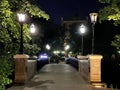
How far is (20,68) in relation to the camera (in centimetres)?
2166

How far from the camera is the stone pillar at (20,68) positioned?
69.5ft

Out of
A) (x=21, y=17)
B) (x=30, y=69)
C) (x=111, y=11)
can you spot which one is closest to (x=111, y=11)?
(x=111, y=11)

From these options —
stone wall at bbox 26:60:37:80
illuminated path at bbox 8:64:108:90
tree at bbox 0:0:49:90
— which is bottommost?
illuminated path at bbox 8:64:108:90

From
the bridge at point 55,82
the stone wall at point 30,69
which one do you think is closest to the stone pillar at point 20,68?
the bridge at point 55,82

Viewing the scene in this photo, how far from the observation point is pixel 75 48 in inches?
3580

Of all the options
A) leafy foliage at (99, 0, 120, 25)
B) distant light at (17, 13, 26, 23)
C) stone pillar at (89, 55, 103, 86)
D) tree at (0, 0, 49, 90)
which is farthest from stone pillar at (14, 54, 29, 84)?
leafy foliage at (99, 0, 120, 25)

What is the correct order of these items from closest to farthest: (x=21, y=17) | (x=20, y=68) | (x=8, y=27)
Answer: (x=8, y=27)
(x=21, y=17)
(x=20, y=68)

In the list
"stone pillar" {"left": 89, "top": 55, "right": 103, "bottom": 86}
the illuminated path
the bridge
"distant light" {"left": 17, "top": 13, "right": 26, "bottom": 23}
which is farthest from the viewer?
"stone pillar" {"left": 89, "top": 55, "right": 103, "bottom": 86}

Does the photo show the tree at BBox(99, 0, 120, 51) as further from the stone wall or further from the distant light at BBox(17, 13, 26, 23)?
the stone wall

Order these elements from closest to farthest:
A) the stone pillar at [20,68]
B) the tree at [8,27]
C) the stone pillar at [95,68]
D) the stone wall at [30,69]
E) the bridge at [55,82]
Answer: the tree at [8,27]
the bridge at [55,82]
the stone pillar at [20,68]
the stone pillar at [95,68]
the stone wall at [30,69]

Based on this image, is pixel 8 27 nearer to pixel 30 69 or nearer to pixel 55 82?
pixel 55 82

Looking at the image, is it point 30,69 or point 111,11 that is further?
point 30,69

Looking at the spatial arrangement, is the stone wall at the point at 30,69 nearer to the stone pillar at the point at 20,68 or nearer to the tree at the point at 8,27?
the stone pillar at the point at 20,68

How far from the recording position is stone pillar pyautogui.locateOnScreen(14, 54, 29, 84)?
21.2 metres
